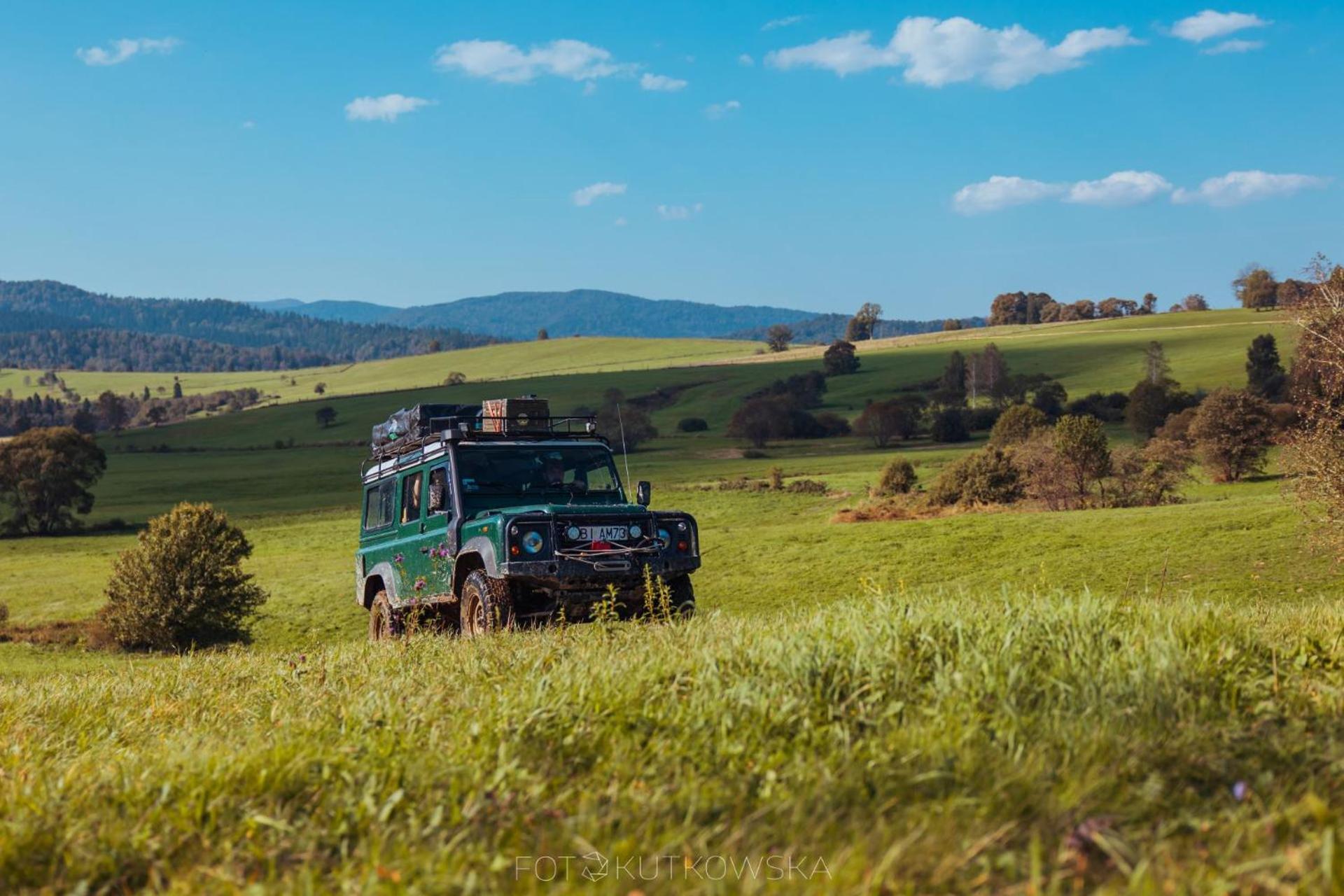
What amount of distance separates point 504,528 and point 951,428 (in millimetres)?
86014

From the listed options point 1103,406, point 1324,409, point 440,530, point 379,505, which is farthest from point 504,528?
point 1103,406

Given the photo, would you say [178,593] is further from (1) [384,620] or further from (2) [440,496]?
(2) [440,496]

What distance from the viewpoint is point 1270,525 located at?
1328 inches

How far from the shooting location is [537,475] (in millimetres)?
15523

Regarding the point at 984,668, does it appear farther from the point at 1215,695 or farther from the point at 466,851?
the point at 466,851

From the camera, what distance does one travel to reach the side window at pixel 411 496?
15977mm

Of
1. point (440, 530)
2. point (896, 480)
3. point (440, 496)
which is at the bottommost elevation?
point (896, 480)

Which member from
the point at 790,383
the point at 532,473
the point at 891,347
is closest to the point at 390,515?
the point at 532,473

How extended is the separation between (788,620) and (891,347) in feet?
562

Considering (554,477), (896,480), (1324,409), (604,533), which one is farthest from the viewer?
(896,480)

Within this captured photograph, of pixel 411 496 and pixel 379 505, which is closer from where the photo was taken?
pixel 411 496

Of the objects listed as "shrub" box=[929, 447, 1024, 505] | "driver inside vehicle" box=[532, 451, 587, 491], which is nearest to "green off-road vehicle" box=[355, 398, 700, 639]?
"driver inside vehicle" box=[532, 451, 587, 491]

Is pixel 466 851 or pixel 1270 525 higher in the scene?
pixel 466 851

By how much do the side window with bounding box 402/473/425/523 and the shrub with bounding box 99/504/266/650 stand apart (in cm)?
2689
